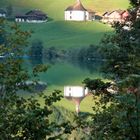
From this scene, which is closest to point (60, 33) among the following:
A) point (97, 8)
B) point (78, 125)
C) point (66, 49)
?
point (66, 49)

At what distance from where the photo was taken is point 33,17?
498ft

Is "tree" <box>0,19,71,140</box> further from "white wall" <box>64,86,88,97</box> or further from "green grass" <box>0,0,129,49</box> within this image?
"green grass" <box>0,0,129,49</box>

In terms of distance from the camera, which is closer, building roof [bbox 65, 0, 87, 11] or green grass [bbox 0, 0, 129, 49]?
green grass [bbox 0, 0, 129, 49]

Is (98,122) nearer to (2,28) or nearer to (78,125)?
(78,125)

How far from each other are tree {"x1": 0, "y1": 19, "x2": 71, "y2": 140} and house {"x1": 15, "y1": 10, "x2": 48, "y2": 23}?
14132 cm

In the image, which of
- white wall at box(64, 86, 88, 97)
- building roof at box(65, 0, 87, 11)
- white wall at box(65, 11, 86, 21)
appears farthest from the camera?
building roof at box(65, 0, 87, 11)

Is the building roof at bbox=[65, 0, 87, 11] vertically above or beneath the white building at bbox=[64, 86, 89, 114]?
above

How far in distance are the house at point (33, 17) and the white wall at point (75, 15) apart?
22.4ft

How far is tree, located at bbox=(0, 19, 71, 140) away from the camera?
780 centimetres

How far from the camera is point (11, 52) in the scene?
8.53 m

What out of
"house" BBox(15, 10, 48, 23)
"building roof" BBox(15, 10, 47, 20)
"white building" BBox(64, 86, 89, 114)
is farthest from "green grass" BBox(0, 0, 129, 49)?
"white building" BBox(64, 86, 89, 114)

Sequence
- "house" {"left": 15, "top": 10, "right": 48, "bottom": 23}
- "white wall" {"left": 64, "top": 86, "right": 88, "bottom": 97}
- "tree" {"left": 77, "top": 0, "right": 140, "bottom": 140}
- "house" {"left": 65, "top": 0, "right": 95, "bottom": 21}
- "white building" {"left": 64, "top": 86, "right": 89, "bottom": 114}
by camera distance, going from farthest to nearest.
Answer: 1. "house" {"left": 65, "top": 0, "right": 95, "bottom": 21}
2. "house" {"left": 15, "top": 10, "right": 48, "bottom": 23}
3. "white wall" {"left": 64, "top": 86, "right": 88, "bottom": 97}
4. "white building" {"left": 64, "top": 86, "right": 89, "bottom": 114}
5. "tree" {"left": 77, "top": 0, "right": 140, "bottom": 140}

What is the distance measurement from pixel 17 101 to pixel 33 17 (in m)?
145

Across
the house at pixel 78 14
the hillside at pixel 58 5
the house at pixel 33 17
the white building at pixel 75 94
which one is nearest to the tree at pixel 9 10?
the hillside at pixel 58 5
